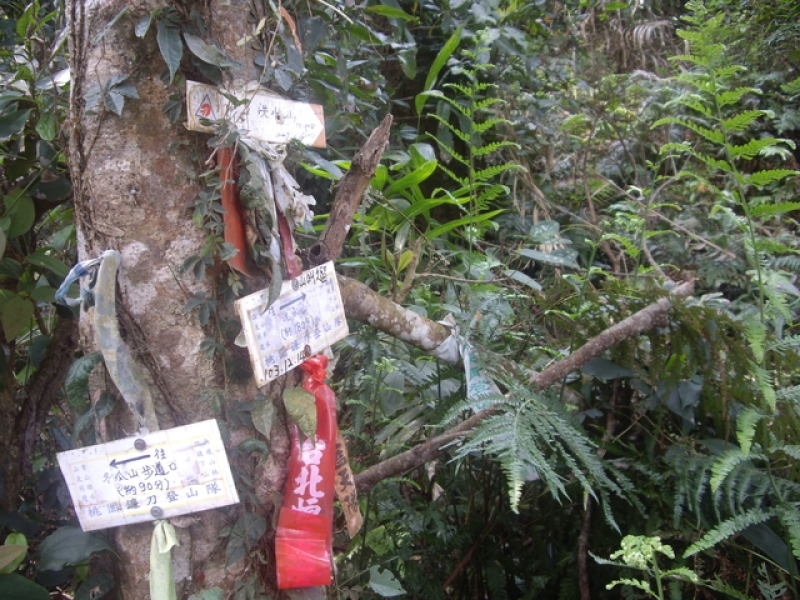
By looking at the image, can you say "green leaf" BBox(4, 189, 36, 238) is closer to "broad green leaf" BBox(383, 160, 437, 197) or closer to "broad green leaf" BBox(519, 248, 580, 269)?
"broad green leaf" BBox(383, 160, 437, 197)

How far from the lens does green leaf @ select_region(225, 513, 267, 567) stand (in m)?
0.90

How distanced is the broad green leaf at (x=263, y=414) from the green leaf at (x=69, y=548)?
0.98 ft

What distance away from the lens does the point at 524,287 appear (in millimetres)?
1849

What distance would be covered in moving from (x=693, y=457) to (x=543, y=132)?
2305mm

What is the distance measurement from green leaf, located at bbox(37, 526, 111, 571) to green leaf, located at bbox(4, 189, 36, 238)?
0.59 m

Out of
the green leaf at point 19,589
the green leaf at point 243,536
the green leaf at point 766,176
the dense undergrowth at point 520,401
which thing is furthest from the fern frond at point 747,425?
the green leaf at point 19,589

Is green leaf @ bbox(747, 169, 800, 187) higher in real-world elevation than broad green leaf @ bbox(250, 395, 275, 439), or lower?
higher

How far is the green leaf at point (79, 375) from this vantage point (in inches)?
33.6

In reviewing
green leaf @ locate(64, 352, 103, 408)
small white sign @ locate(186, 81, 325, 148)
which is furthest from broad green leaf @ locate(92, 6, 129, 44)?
green leaf @ locate(64, 352, 103, 408)

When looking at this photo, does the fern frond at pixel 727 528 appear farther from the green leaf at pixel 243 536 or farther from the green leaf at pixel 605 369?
the green leaf at pixel 243 536

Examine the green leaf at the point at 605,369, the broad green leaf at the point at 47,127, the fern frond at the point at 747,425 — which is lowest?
the fern frond at the point at 747,425

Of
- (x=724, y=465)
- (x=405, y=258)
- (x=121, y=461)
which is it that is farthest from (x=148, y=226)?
(x=724, y=465)

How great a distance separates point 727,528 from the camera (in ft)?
3.40

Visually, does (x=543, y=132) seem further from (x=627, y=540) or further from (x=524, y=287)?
(x=627, y=540)
